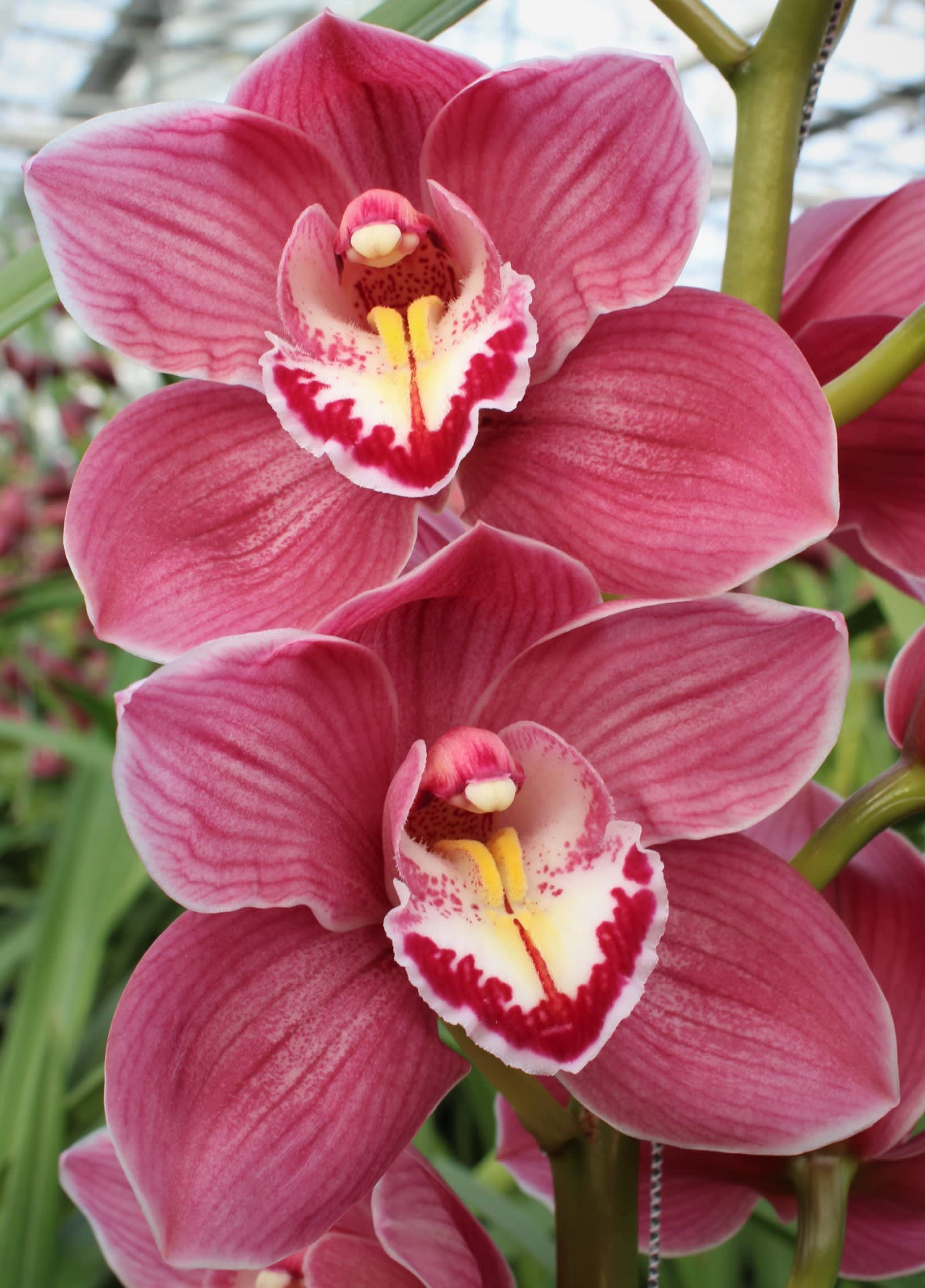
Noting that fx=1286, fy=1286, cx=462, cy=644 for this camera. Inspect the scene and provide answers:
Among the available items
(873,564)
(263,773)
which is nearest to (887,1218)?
(873,564)

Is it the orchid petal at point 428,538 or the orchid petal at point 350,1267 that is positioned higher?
the orchid petal at point 428,538

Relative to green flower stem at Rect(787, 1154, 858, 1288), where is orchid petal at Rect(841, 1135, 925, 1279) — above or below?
below

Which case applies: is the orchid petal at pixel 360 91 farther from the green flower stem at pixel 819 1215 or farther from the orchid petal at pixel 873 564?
the green flower stem at pixel 819 1215

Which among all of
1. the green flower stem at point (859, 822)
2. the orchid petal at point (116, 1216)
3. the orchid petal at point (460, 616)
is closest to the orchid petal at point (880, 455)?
the green flower stem at point (859, 822)

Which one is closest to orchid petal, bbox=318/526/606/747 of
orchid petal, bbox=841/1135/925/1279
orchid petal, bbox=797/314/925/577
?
orchid petal, bbox=797/314/925/577

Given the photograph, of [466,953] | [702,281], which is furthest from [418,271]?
[702,281]

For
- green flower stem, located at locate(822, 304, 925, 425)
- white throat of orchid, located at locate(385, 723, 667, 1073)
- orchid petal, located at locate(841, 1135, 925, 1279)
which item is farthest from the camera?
orchid petal, located at locate(841, 1135, 925, 1279)

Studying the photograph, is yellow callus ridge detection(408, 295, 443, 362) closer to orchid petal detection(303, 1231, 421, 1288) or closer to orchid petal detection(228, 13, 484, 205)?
orchid petal detection(228, 13, 484, 205)
